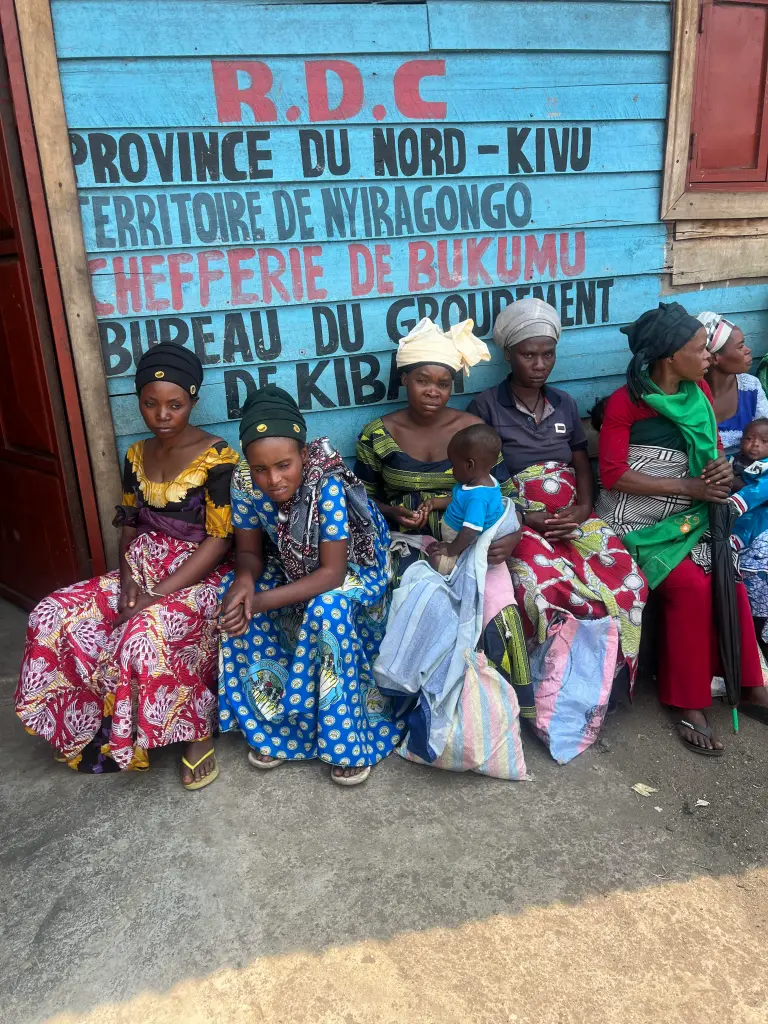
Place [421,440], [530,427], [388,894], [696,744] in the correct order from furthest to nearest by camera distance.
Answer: [530,427] < [421,440] < [696,744] < [388,894]

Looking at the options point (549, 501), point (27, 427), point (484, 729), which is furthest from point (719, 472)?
point (27, 427)

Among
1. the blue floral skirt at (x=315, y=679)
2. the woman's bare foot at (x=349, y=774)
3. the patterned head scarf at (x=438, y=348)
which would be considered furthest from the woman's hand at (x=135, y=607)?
the patterned head scarf at (x=438, y=348)

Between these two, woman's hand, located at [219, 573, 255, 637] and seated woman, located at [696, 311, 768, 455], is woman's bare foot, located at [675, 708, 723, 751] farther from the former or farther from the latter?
woman's hand, located at [219, 573, 255, 637]

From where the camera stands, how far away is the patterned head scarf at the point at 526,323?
3.18 m

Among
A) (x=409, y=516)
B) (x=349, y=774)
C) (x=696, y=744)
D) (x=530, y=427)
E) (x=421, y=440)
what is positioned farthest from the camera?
(x=530, y=427)

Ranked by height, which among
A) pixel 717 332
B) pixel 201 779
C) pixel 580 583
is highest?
pixel 717 332

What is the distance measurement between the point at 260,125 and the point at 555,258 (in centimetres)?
150

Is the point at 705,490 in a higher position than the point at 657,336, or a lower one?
lower

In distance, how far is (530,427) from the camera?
3305mm

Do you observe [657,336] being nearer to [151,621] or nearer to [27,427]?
[151,621]

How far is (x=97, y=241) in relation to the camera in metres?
2.88

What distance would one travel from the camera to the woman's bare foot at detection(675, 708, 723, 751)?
9.20 ft

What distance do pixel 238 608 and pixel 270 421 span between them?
650 millimetres

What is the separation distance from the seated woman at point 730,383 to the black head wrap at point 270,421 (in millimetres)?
1932
